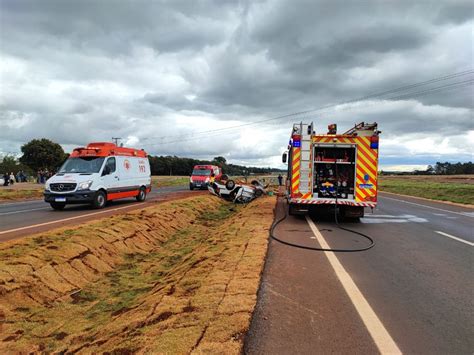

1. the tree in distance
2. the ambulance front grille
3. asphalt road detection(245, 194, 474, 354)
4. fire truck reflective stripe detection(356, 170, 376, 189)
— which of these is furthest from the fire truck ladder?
the tree in distance

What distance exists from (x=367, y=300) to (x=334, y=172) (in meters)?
8.58

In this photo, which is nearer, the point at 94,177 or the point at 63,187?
the point at 63,187

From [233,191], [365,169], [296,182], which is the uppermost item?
[365,169]

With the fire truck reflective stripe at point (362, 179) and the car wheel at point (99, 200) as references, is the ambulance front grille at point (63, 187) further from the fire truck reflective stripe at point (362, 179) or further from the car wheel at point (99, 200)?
the fire truck reflective stripe at point (362, 179)

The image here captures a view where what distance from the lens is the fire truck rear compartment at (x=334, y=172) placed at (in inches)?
486

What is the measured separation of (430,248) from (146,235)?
23.3 feet

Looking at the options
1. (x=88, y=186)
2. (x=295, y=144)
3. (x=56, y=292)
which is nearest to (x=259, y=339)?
(x=56, y=292)

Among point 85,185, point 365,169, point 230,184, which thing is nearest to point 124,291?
point 365,169

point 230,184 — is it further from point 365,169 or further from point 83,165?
point 365,169

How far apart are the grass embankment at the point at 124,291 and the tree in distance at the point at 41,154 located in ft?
239

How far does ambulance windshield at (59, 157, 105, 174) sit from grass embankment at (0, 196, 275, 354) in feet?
20.6

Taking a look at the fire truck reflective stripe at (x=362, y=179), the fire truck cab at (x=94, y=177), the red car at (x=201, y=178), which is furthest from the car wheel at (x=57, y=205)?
the red car at (x=201, y=178)

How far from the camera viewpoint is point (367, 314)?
421 centimetres

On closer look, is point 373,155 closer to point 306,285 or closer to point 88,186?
point 306,285
